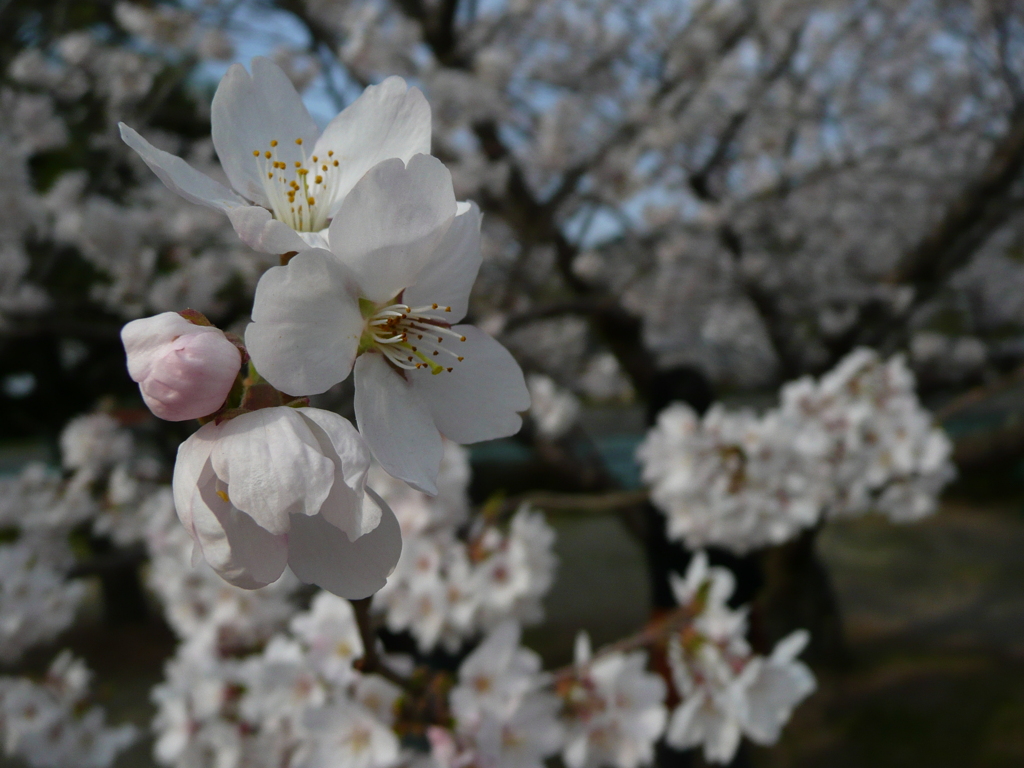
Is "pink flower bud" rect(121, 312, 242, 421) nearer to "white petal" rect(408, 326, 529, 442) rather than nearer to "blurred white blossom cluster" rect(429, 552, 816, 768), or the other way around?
"white petal" rect(408, 326, 529, 442)

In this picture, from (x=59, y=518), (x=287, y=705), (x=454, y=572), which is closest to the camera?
(x=287, y=705)

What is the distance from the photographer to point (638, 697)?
1247mm

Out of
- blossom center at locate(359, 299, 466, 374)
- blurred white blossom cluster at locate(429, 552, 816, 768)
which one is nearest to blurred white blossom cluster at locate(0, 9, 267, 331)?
blurred white blossom cluster at locate(429, 552, 816, 768)

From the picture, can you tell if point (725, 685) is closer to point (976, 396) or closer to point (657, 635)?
point (657, 635)

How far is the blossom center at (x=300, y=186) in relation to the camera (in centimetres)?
56

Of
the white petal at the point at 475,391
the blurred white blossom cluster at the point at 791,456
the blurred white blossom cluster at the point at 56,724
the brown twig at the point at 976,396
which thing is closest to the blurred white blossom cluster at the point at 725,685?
the blurred white blossom cluster at the point at 791,456

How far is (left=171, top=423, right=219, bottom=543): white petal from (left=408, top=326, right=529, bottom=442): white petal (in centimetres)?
13

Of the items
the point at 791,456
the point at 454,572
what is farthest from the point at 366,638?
the point at 791,456

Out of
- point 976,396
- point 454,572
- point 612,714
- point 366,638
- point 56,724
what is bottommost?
point 56,724

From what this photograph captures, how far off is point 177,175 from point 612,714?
110 cm

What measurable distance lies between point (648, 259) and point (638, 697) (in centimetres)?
355

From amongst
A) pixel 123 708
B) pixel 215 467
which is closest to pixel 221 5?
pixel 215 467

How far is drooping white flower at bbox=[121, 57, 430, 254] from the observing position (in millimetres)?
533

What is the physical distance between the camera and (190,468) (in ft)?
1.41
